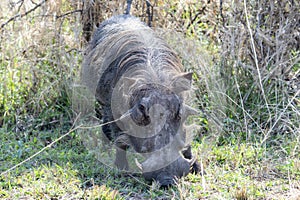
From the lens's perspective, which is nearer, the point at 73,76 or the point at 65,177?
the point at 65,177

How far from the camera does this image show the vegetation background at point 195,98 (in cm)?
413

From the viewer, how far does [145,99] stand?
383cm

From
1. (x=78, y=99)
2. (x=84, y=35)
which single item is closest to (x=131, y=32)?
(x=78, y=99)

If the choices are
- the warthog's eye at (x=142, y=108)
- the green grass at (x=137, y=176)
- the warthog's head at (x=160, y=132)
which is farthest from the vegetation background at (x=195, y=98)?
the warthog's eye at (x=142, y=108)

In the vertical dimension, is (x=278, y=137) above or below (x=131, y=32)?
below

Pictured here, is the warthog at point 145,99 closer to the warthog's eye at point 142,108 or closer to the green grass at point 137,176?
the warthog's eye at point 142,108

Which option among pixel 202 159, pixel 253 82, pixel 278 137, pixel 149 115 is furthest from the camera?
pixel 253 82

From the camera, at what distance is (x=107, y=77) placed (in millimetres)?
4633

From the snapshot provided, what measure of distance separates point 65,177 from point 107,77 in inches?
35.1

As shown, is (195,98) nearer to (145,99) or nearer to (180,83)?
(180,83)

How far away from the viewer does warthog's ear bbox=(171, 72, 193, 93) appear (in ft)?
13.0

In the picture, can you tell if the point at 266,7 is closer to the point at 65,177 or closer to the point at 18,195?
the point at 65,177

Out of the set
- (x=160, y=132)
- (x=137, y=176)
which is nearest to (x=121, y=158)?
(x=137, y=176)

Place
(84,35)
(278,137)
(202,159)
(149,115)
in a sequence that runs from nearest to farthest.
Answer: (149,115), (202,159), (278,137), (84,35)
